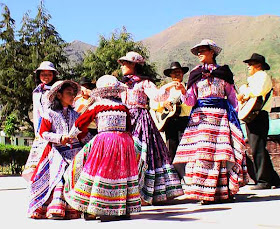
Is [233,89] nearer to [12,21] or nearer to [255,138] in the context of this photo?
[255,138]

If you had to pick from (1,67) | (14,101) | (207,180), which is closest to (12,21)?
(1,67)

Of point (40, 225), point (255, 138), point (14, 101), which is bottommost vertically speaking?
point (40, 225)

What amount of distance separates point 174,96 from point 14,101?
2732cm

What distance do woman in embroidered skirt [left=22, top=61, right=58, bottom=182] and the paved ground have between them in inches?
25.2

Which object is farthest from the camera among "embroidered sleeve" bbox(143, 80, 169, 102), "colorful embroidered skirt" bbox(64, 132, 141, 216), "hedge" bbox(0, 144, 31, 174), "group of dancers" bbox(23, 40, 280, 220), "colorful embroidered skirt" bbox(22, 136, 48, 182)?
"hedge" bbox(0, 144, 31, 174)

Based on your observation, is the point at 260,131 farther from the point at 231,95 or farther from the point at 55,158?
the point at 55,158

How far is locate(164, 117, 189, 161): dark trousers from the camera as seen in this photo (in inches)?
333

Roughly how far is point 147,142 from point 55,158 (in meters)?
1.40

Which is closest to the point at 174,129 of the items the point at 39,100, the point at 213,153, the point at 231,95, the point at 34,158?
the point at 231,95

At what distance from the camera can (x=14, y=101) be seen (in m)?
34.0

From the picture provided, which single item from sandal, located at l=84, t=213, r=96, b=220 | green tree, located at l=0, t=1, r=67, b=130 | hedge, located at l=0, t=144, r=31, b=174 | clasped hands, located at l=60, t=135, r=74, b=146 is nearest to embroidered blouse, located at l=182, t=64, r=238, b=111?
clasped hands, located at l=60, t=135, r=74, b=146

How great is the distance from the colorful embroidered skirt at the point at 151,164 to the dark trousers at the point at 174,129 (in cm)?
157

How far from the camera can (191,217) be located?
5281 millimetres

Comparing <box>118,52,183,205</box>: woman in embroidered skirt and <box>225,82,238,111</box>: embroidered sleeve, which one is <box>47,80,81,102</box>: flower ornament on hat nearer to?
<box>118,52,183,205</box>: woman in embroidered skirt
